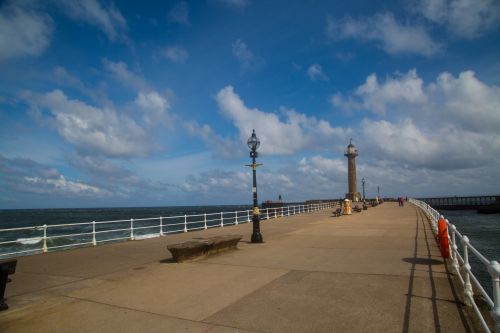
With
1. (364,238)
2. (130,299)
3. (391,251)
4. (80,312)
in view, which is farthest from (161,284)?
(364,238)

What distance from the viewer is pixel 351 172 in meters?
75.2

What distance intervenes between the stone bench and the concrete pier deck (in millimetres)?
305

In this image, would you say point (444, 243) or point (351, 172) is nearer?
point (444, 243)

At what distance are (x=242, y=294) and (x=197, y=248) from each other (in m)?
3.63

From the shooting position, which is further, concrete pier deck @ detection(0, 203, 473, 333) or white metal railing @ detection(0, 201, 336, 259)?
white metal railing @ detection(0, 201, 336, 259)

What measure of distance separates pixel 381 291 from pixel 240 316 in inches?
101

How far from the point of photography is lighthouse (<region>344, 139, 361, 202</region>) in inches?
2933

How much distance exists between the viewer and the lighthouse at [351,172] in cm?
7450

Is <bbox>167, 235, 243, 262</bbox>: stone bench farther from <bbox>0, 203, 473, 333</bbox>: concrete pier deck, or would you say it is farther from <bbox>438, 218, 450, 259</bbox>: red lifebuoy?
<bbox>438, 218, 450, 259</bbox>: red lifebuoy

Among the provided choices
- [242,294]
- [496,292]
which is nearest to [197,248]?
[242,294]

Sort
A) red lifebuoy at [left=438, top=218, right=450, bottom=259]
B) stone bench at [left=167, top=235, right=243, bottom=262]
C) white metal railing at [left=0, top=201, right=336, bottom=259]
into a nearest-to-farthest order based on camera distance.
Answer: red lifebuoy at [left=438, top=218, right=450, bottom=259]
stone bench at [left=167, top=235, right=243, bottom=262]
white metal railing at [left=0, top=201, right=336, bottom=259]

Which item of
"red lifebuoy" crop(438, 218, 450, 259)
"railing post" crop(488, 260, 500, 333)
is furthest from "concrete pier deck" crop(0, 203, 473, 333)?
"railing post" crop(488, 260, 500, 333)

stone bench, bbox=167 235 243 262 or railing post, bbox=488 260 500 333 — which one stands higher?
railing post, bbox=488 260 500 333

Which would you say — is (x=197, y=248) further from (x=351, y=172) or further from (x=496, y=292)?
(x=351, y=172)
